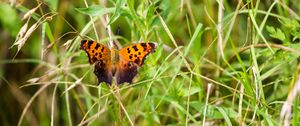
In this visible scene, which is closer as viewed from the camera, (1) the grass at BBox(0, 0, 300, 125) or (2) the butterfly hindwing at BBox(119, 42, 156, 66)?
(2) the butterfly hindwing at BBox(119, 42, 156, 66)

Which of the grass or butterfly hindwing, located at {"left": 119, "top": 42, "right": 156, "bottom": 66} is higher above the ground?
butterfly hindwing, located at {"left": 119, "top": 42, "right": 156, "bottom": 66}

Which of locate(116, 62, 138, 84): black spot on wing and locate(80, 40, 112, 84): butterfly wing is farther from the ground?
locate(80, 40, 112, 84): butterfly wing

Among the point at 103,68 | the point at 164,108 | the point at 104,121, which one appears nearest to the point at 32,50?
the point at 104,121

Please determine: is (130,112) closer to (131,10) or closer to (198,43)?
(198,43)

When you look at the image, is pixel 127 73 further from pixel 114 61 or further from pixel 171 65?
pixel 171 65

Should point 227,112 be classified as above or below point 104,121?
above

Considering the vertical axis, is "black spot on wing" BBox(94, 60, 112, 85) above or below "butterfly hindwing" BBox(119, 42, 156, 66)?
below
